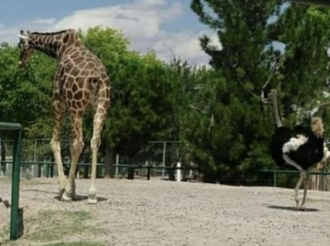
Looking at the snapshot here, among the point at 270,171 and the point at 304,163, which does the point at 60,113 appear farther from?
the point at 270,171

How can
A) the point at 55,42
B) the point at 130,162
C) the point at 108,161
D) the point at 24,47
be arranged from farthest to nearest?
the point at 130,162
the point at 108,161
the point at 24,47
the point at 55,42

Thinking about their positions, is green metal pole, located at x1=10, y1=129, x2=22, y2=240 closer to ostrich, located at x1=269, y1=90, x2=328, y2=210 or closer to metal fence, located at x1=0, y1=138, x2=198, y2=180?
ostrich, located at x1=269, y1=90, x2=328, y2=210

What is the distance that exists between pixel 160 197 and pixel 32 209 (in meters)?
3.47

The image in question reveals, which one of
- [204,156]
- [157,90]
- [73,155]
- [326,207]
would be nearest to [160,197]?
[73,155]

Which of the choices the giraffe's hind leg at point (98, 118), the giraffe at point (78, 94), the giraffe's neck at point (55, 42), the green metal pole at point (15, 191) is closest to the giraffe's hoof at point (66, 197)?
the giraffe at point (78, 94)

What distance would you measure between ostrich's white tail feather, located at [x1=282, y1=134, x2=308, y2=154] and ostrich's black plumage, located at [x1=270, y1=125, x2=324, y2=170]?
0.03 meters

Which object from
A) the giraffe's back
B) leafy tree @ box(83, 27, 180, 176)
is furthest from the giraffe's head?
leafy tree @ box(83, 27, 180, 176)


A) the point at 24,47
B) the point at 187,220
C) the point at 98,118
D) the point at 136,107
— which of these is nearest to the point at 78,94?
the point at 98,118

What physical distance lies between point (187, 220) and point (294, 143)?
2856 millimetres

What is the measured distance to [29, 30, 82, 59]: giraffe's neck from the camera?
40.1 ft

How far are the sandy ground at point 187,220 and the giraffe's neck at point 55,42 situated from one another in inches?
90.1

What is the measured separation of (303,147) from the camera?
Result: 37.0 feet

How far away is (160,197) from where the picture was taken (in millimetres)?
12758

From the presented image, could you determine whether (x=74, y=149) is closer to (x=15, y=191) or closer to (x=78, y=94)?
(x=78, y=94)
